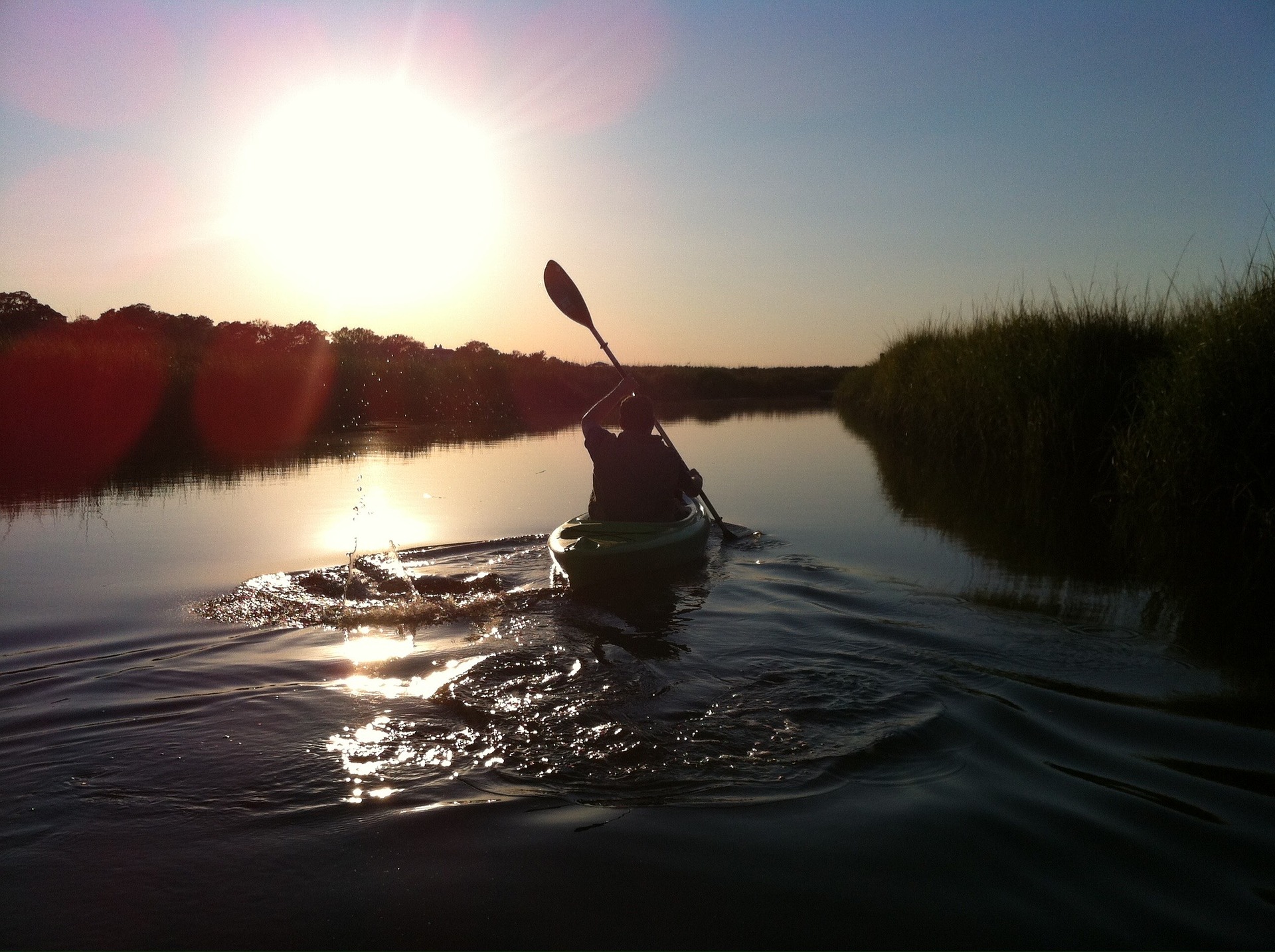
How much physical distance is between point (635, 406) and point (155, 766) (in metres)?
4.35

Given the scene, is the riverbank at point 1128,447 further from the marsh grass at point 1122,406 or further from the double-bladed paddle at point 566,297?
the double-bladed paddle at point 566,297

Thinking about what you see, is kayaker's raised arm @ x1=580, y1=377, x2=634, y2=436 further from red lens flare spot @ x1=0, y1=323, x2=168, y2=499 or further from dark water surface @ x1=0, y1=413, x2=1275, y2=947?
red lens flare spot @ x1=0, y1=323, x2=168, y2=499

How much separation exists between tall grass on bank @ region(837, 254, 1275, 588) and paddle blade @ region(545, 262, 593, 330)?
528 cm

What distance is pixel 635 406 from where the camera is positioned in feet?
23.0

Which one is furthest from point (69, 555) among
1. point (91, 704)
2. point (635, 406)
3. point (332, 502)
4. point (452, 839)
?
point (452, 839)

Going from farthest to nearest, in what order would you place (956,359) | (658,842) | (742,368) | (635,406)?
(742,368) → (956,359) → (635,406) → (658,842)

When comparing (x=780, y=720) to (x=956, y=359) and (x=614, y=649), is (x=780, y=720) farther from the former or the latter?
(x=956, y=359)

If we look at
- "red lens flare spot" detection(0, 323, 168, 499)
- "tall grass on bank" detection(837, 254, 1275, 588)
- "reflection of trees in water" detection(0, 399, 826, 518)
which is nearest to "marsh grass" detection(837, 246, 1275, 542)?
"tall grass on bank" detection(837, 254, 1275, 588)

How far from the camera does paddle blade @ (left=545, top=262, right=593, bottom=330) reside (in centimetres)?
1082

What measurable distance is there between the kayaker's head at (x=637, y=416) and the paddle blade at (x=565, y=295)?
12.8 ft

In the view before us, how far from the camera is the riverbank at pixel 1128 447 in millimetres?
6918

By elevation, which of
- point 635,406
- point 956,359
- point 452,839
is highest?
point 956,359

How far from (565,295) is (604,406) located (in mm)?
3441

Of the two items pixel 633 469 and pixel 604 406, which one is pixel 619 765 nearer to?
pixel 633 469
